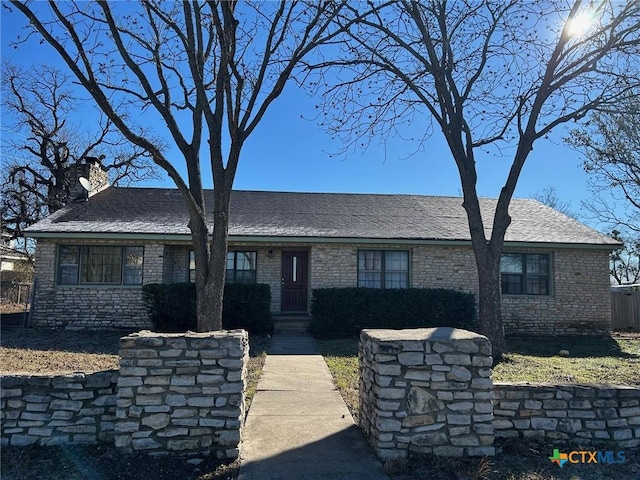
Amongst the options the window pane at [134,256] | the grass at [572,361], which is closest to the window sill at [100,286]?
the window pane at [134,256]

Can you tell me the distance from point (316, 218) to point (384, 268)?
286 centimetres

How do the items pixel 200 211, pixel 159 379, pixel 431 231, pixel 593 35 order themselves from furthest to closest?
pixel 431 231
pixel 593 35
pixel 200 211
pixel 159 379

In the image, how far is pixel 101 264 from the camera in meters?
12.4

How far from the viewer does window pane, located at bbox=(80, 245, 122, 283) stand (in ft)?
40.6

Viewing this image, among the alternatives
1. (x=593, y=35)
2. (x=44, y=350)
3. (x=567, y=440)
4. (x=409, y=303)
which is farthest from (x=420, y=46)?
(x=44, y=350)

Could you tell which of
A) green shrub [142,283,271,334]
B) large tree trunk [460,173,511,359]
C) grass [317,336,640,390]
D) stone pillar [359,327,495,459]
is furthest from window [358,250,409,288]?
stone pillar [359,327,495,459]

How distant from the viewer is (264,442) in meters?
4.29

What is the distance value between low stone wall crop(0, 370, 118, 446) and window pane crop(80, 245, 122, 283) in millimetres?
8609

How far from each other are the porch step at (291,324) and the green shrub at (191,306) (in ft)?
A: 2.71

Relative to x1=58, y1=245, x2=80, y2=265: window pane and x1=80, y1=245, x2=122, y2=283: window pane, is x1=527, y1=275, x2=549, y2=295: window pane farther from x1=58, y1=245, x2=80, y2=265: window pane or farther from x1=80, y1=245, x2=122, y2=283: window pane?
x1=58, y1=245, x2=80, y2=265: window pane

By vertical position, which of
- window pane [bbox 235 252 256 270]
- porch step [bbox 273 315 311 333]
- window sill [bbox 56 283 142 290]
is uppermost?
window pane [bbox 235 252 256 270]

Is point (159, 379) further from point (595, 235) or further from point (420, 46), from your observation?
point (595, 235)

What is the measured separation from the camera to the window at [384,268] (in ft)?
42.9

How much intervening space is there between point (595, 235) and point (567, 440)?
37.4ft
